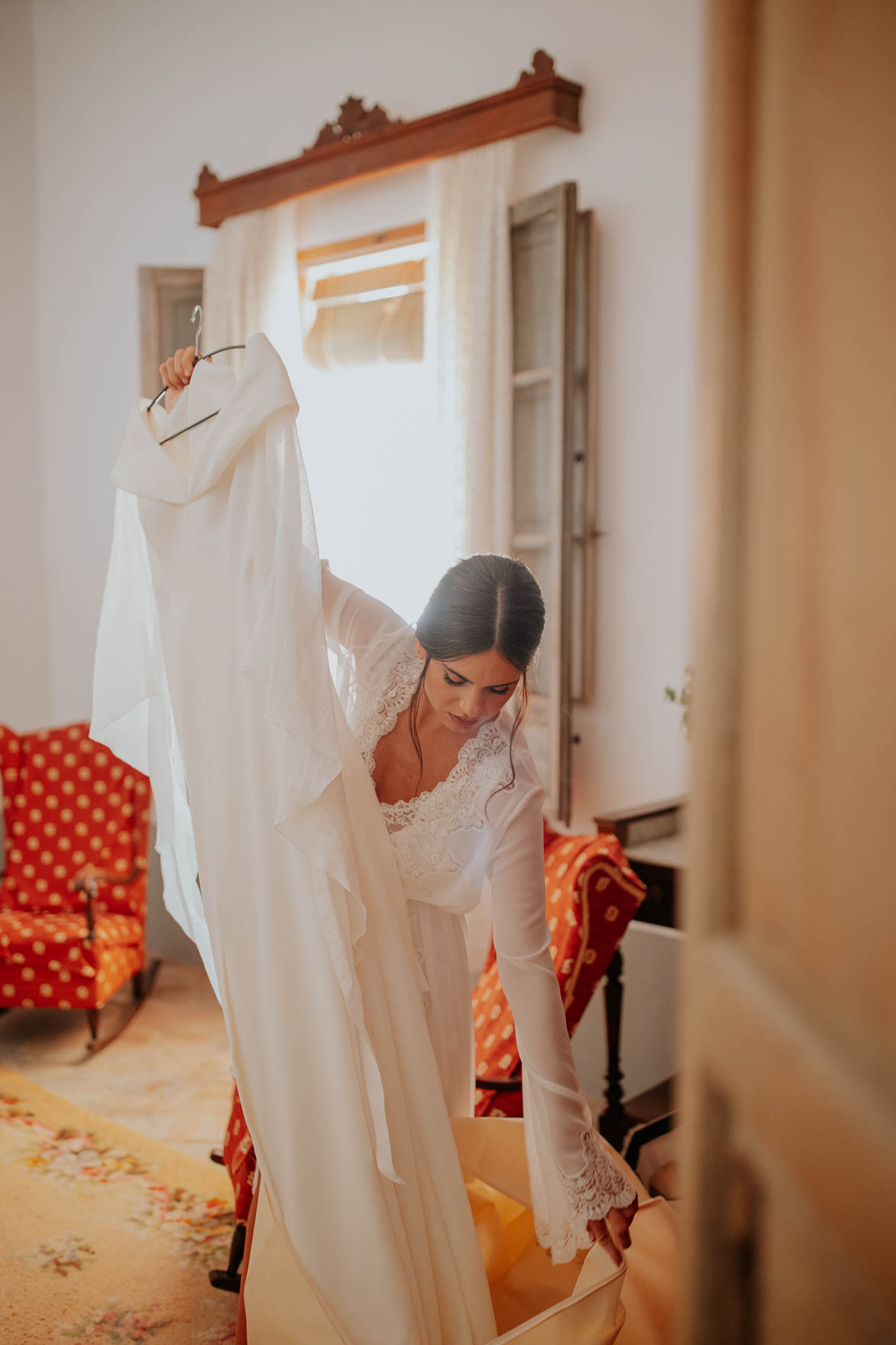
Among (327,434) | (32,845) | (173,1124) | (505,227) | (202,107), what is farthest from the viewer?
(202,107)

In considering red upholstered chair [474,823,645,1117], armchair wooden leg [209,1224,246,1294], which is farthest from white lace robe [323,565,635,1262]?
armchair wooden leg [209,1224,246,1294]

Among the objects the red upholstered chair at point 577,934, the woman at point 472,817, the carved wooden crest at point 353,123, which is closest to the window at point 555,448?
the carved wooden crest at point 353,123

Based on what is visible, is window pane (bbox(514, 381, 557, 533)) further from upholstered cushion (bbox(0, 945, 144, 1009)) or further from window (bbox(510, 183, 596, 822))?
upholstered cushion (bbox(0, 945, 144, 1009))

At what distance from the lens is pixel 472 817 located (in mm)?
1621

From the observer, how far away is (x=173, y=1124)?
9.85 feet

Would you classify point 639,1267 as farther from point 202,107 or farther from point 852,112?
point 202,107

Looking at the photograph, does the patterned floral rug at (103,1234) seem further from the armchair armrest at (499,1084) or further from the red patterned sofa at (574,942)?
the armchair armrest at (499,1084)

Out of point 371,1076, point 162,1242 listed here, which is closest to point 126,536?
point 371,1076

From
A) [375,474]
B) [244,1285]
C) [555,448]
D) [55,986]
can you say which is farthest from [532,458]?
[244,1285]

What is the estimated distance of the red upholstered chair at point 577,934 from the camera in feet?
6.70

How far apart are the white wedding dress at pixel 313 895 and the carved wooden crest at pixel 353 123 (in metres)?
2.66

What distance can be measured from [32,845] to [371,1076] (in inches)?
113

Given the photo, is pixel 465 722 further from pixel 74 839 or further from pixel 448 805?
pixel 74 839

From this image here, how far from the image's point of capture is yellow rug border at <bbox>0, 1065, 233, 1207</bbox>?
271 centimetres
